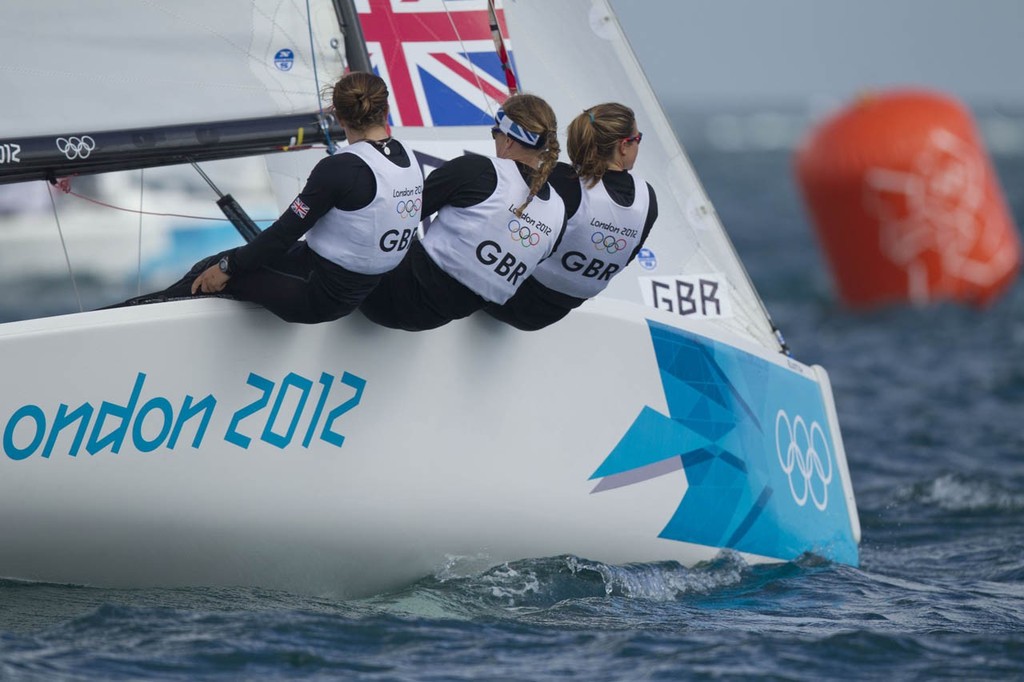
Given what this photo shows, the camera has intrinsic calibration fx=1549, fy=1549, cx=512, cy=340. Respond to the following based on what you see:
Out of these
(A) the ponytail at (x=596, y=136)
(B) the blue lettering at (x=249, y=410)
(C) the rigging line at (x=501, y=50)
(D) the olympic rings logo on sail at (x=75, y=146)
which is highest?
(C) the rigging line at (x=501, y=50)

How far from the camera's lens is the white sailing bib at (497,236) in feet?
10.9

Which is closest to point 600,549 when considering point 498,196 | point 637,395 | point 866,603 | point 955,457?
point 637,395

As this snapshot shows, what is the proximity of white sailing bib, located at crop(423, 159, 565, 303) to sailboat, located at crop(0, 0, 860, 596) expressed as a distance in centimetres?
24

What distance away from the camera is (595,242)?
352cm

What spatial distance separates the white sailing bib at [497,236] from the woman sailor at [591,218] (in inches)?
4.1

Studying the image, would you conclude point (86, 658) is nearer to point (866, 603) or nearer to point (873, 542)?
point (866, 603)

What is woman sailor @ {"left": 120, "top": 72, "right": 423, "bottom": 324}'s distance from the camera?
313 cm

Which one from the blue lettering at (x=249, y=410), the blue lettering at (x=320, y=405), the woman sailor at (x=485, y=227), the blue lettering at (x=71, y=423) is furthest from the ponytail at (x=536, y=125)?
the blue lettering at (x=71, y=423)

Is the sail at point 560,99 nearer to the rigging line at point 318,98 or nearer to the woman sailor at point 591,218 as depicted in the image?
the rigging line at point 318,98

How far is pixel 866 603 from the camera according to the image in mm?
3887

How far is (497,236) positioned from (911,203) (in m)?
8.80

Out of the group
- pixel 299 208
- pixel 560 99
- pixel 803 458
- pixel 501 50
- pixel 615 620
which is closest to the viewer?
pixel 299 208

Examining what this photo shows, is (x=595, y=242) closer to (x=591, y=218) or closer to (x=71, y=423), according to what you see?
(x=591, y=218)

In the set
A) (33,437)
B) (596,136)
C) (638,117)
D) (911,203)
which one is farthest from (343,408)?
A: (911,203)
